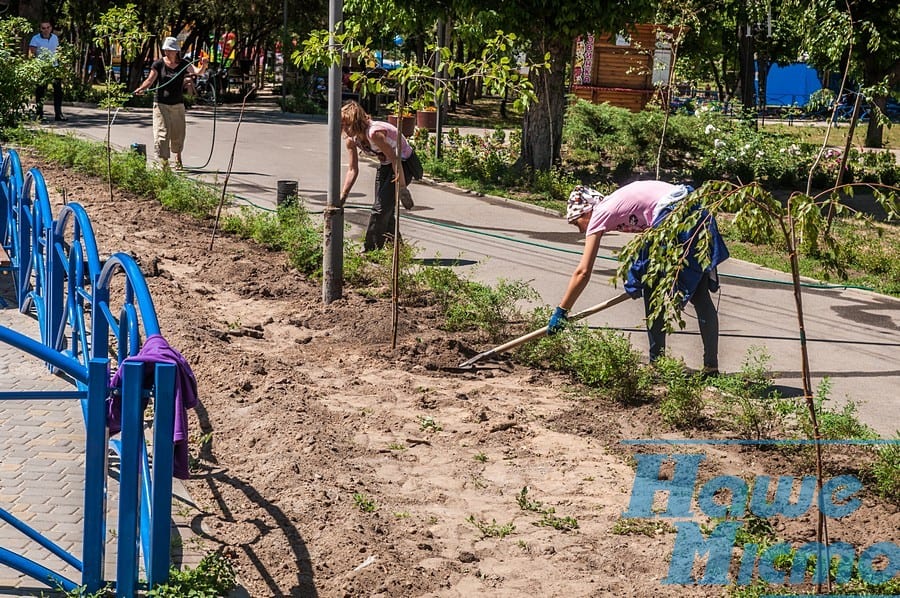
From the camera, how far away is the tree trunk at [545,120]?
640 inches

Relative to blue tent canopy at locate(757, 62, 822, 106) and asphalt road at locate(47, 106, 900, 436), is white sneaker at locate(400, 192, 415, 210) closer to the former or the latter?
asphalt road at locate(47, 106, 900, 436)

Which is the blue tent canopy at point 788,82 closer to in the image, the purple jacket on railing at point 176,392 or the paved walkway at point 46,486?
the paved walkway at point 46,486

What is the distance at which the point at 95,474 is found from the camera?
3607 mm

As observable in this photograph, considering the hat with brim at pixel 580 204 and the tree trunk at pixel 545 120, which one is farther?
the tree trunk at pixel 545 120

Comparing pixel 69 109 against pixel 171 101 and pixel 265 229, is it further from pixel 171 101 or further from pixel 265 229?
pixel 265 229

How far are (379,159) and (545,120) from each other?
24.7 feet

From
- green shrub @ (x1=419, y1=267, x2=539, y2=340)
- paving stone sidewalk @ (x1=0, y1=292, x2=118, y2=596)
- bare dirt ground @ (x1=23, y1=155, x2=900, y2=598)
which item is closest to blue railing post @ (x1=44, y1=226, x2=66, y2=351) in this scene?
paving stone sidewalk @ (x1=0, y1=292, x2=118, y2=596)

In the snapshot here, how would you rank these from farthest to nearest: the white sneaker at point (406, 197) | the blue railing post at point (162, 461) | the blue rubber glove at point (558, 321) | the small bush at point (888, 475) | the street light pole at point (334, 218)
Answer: the white sneaker at point (406, 197), the street light pole at point (334, 218), the blue rubber glove at point (558, 321), the small bush at point (888, 475), the blue railing post at point (162, 461)

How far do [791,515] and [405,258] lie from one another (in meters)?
4.47

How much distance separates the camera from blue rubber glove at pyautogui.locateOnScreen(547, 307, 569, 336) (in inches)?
262

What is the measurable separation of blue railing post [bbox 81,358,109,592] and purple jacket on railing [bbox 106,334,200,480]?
0.06 m

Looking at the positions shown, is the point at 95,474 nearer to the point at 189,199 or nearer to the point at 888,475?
the point at 888,475

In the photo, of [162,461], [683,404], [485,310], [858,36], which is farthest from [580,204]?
[858,36]

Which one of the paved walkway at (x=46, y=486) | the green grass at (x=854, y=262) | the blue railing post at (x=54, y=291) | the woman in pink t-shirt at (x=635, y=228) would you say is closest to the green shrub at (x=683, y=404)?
the woman in pink t-shirt at (x=635, y=228)
